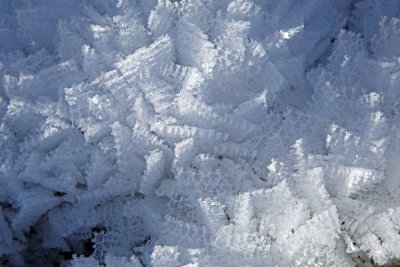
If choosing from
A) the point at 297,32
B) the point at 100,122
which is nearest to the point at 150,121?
the point at 100,122

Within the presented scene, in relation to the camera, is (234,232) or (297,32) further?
(297,32)

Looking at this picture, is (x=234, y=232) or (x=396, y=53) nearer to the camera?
(x=234, y=232)

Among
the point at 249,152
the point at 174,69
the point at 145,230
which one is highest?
the point at 174,69

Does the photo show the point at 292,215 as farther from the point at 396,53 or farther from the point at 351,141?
the point at 396,53

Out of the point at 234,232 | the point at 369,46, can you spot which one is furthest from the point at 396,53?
the point at 234,232

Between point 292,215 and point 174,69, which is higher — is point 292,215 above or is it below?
below

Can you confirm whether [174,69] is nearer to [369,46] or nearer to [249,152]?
[249,152]
